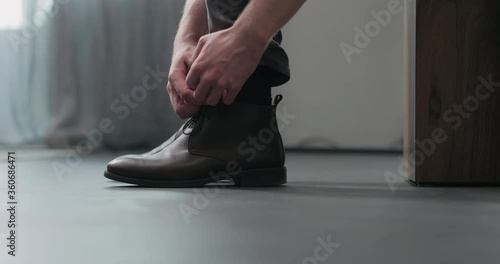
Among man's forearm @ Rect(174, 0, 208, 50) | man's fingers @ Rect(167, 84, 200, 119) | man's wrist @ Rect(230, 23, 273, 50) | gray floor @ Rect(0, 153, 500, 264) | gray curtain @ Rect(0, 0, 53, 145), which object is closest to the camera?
gray floor @ Rect(0, 153, 500, 264)

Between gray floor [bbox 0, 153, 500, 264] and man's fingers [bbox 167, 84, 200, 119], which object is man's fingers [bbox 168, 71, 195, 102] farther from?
gray floor [bbox 0, 153, 500, 264]

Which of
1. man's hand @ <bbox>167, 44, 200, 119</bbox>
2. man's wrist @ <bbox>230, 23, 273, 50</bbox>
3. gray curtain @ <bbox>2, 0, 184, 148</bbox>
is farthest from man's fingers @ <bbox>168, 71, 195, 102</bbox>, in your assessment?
gray curtain @ <bbox>2, 0, 184, 148</bbox>

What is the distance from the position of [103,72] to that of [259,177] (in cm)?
→ 138

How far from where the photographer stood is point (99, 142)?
85.6 inches

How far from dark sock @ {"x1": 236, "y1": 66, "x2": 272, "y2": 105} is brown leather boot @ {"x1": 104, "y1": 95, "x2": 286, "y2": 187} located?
12 mm

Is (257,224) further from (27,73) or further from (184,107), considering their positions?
(27,73)

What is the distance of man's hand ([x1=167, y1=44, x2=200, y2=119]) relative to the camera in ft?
3.07

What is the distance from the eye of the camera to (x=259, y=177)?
961 mm

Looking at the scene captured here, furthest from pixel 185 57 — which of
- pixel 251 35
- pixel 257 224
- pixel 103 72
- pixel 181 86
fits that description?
pixel 103 72

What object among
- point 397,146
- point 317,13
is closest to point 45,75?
point 317,13

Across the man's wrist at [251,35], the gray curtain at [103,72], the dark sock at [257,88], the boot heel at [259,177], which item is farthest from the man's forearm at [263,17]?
the gray curtain at [103,72]

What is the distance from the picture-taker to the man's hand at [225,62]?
0.87 meters

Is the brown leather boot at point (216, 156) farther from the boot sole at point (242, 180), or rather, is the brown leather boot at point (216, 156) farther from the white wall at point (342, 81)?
the white wall at point (342, 81)

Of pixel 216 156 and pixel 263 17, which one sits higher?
pixel 263 17
